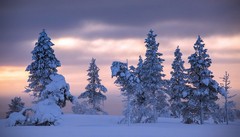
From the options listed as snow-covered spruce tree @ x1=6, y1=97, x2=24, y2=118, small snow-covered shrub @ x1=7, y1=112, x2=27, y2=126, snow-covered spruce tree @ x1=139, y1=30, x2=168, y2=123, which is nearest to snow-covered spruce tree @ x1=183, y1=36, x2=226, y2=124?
snow-covered spruce tree @ x1=139, y1=30, x2=168, y2=123

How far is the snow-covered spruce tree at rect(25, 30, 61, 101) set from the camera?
43406 mm

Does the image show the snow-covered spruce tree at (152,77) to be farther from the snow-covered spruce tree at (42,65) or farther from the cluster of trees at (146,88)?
the snow-covered spruce tree at (42,65)

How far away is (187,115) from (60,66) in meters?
20.8

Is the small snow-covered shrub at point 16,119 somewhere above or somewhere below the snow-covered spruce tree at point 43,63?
below

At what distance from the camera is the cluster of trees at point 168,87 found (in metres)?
43.9

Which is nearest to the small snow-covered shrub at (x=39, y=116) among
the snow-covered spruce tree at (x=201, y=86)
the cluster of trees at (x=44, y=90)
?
the cluster of trees at (x=44, y=90)

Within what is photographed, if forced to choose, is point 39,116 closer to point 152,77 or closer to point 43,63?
point 43,63

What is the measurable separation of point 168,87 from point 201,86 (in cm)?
656

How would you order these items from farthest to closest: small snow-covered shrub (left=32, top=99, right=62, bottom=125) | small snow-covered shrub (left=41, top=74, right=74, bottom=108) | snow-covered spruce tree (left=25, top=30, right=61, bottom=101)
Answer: snow-covered spruce tree (left=25, top=30, right=61, bottom=101), small snow-covered shrub (left=41, top=74, right=74, bottom=108), small snow-covered shrub (left=32, top=99, right=62, bottom=125)

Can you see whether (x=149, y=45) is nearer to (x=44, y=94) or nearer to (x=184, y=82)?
(x=184, y=82)

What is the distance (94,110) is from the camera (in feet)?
201

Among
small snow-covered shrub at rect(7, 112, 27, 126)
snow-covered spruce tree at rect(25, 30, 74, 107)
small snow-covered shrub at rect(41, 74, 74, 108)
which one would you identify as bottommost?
small snow-covered shrub at rect(7, 112, 27, 126)

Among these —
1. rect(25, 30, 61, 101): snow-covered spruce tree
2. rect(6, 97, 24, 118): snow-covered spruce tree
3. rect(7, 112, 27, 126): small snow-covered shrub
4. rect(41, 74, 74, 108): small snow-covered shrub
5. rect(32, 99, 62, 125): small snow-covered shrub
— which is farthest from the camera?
rect(6, 97, 24, 118): snow-covered spruce tree

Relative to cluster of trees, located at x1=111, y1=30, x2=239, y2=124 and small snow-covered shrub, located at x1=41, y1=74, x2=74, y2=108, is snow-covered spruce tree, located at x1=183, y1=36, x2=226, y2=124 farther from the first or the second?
small snow-covered shrub, located at x1=41, y1=74, x2=74, y2=108
